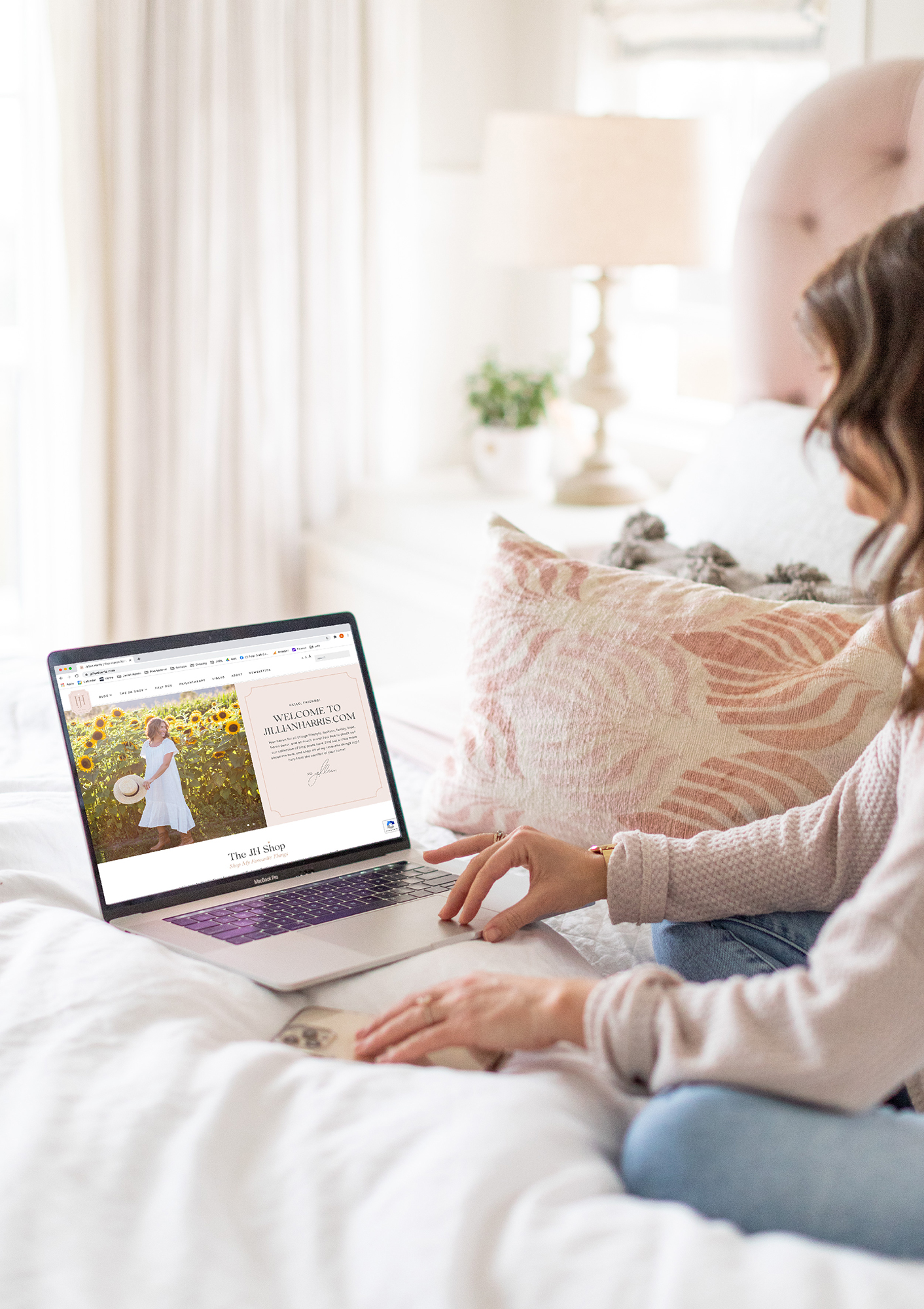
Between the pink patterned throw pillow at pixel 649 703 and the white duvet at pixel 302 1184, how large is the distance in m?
0.39

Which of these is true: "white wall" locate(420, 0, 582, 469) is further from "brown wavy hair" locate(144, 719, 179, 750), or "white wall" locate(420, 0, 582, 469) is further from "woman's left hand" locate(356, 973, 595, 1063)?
"woman's left hand" locate(356, 973, 595, 1063)

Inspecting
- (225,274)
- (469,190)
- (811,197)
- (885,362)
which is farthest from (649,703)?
(469,190)

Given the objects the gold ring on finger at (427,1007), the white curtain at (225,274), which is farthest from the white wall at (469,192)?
the gold ring on finger at (427,1007)

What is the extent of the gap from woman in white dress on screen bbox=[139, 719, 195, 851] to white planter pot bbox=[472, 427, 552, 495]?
1794mm

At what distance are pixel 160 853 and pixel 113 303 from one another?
1.92 m

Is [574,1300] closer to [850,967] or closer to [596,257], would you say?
[850,967]

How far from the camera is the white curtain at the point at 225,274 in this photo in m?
2.62

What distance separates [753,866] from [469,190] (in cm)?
246

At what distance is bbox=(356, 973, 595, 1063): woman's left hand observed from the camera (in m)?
0.80

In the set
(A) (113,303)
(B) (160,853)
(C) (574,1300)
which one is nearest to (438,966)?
(B) (160,853)

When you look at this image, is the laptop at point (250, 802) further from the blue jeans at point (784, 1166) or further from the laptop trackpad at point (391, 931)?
the blue jeans at point (784, 1166)

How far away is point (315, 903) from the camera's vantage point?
108 cm

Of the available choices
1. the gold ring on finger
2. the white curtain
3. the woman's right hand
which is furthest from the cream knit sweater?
the white curtain

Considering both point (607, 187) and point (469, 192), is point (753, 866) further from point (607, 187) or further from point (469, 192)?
point (469, 192)
